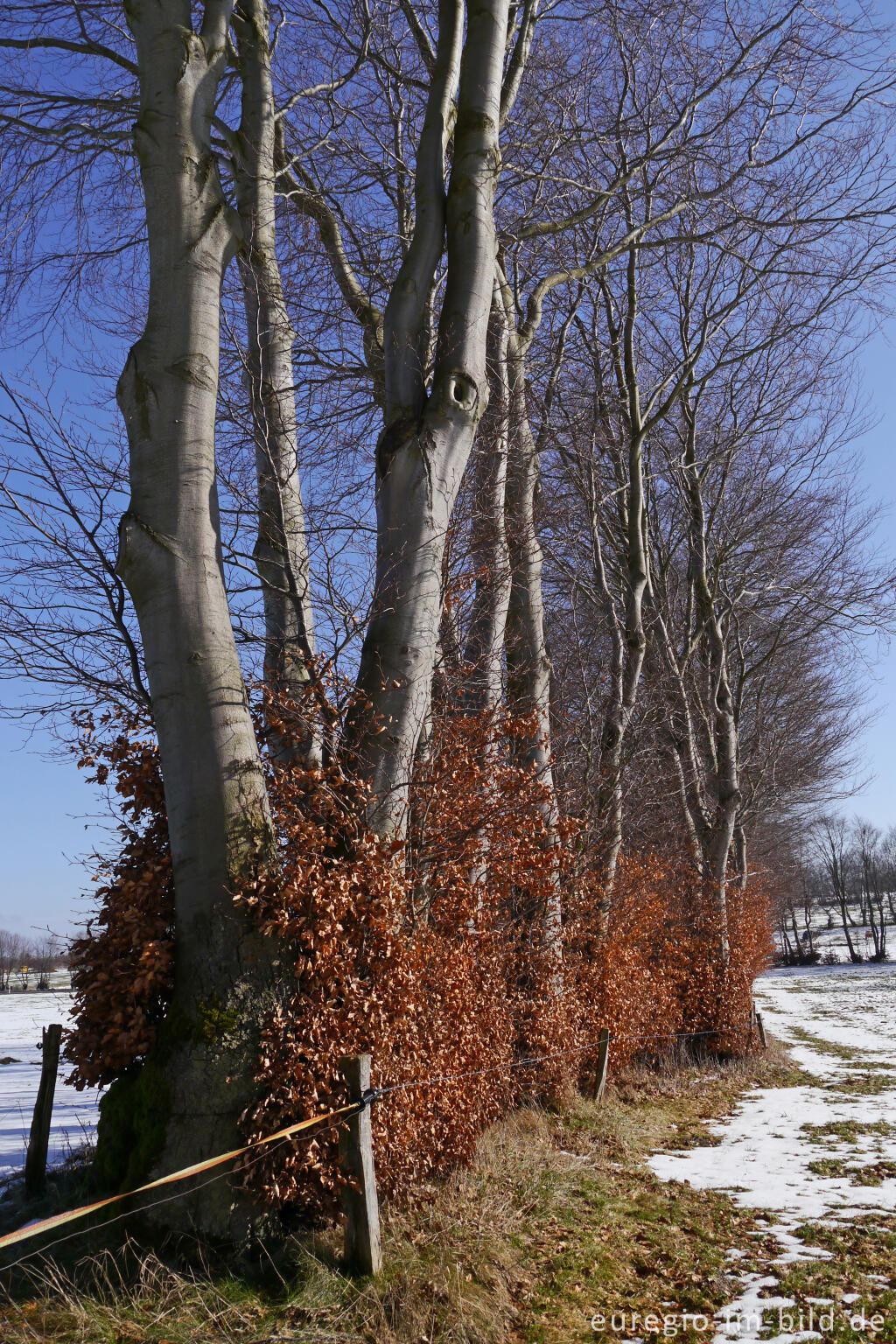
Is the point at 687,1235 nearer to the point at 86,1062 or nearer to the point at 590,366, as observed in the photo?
the point at 86,1062

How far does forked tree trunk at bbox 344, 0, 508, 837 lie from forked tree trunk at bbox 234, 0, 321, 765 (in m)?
0.47

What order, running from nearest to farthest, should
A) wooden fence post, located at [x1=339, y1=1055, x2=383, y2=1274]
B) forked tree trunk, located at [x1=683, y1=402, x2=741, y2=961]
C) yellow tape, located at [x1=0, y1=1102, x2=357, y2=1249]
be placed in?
yellow tape, located at [x1=0, y1=1102, x2=357, y2=1249], wooden fence post, located at [x1=339, y1=1055, x2=383, y2=1274], forked tree trunk, located at [x1=683, y1=402, x2=741, y2=961]

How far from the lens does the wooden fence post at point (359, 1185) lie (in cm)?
404

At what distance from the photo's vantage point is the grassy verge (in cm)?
357

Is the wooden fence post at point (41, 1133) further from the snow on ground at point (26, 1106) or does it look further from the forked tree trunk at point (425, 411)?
the forked tree trunk at point (425, 411)

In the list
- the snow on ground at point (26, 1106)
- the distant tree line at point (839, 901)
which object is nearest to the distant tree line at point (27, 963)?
the snow on ground at point (26, 1106)

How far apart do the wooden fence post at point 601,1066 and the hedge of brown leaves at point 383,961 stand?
869mm

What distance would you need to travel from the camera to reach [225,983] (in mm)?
4289

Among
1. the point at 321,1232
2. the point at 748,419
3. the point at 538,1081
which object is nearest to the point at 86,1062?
the point at 321,1232

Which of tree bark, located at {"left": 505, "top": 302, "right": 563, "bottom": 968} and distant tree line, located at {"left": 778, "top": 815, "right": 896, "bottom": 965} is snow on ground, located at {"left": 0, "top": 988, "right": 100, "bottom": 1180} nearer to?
tree bark, located at {"left": 505, "top": 302, "right": 563, "bottom": 968}

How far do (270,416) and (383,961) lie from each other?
3.76 meters

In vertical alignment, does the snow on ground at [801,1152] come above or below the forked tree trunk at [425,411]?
below

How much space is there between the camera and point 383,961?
15.5ft

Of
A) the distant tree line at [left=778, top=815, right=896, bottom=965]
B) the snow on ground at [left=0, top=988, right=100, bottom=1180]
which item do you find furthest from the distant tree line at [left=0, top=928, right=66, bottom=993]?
the distant tree line at [left=778, top=815, right=896, bottom=965]
